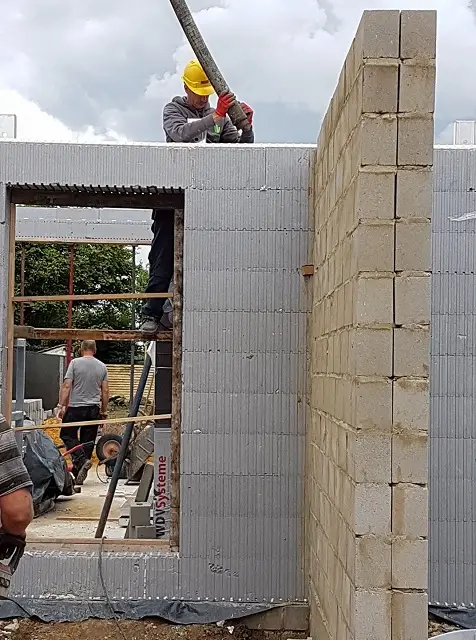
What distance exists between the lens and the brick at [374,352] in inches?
128

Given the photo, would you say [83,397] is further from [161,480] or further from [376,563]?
[376,563]

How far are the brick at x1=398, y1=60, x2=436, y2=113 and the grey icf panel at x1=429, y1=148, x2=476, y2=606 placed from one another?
2.03 m

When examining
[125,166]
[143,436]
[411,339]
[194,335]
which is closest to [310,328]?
[194,335]

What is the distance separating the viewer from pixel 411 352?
3.24 m

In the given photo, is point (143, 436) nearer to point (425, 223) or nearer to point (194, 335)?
point (194, 335)

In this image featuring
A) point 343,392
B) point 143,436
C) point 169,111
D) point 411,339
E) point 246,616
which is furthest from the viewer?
point 143,436

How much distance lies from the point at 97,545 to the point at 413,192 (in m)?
3.38

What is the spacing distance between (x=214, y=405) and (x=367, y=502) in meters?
2.17

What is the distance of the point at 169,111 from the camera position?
6.12 meters

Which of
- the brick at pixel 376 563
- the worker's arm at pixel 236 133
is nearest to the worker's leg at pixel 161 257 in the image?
the worker's arm at pixel 236 133

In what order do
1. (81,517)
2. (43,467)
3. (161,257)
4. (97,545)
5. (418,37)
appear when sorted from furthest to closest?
(43,467) < (81,517) < (161,257) < (97,545) < (418,37)

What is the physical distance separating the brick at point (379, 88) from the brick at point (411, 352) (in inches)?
34.5

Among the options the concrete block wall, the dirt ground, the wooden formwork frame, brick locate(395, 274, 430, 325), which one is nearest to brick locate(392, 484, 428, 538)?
the concrete block wall

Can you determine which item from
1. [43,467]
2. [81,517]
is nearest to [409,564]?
[81,517]
